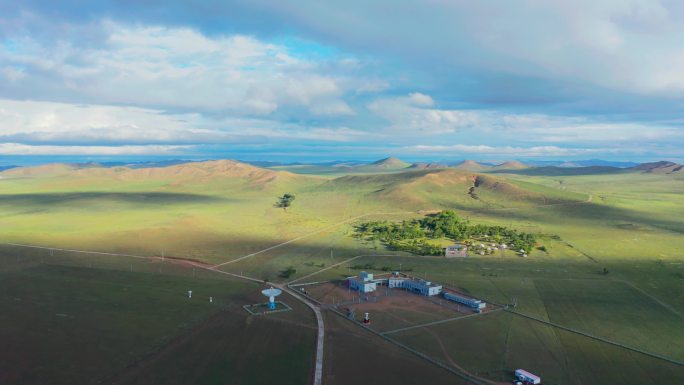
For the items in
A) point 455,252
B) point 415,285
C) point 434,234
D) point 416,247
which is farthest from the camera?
point 434,234

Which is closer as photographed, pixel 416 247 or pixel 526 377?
pixel 526 377

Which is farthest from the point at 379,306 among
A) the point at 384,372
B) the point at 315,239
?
the point at 315,239

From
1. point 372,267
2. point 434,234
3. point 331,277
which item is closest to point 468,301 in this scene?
point 331,277

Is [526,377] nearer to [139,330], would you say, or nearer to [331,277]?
[331,277]

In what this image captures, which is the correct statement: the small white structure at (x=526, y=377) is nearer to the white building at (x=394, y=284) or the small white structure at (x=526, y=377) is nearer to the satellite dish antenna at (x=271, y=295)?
the white building at (x=394, y=284)

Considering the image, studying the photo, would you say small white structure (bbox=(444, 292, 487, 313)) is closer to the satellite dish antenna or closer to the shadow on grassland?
the satellite dish antenna

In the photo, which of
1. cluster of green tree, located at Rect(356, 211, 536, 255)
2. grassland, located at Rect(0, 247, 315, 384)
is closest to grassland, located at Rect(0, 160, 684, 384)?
grassland, located at Rect(0, 247, 315, 384)

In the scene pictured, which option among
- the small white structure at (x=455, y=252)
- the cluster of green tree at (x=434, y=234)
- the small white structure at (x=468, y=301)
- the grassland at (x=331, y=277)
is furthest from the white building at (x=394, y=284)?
the cluster of green tree at (x=434, y=234)
